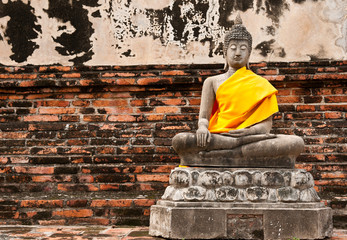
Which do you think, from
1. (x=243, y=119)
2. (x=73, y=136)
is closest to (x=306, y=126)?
(x=243, y=119)

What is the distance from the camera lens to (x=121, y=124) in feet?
15.6

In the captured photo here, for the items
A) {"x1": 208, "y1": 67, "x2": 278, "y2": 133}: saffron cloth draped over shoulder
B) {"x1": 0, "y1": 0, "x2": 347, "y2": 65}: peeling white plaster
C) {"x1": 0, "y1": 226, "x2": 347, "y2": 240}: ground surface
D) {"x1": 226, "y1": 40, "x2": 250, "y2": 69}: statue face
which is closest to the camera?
{"x1": 0, "y1": 226, "x2": 347, "y2": 240}: ground surface

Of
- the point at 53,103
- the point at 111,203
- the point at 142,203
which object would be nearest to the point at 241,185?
the point at 142,203

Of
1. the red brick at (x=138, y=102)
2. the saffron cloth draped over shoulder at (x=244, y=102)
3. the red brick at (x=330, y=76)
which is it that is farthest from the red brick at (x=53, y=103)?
the red brick at (x=330, y=76)

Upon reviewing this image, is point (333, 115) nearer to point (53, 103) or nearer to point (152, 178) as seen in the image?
point (152, 178)

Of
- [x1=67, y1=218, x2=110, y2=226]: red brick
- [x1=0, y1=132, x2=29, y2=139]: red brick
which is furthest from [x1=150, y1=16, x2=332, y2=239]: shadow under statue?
[x1=0, y1=132, x2=29, y2=139]: red brick

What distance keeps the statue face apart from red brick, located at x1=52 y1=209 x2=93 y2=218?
2084mm

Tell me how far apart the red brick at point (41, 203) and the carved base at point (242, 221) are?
1.60 meters

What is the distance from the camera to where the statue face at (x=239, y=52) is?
370 centimetres

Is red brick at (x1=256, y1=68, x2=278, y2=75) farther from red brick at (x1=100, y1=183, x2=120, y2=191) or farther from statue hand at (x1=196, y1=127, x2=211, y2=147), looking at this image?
red brick at (x1=100, y1=183, x2=120, y2=191)

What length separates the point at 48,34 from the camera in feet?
16.2

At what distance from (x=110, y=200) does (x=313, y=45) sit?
283cm

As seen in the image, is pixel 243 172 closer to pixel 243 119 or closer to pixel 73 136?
pixel 243 119

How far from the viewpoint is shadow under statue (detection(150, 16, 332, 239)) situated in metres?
3.21
